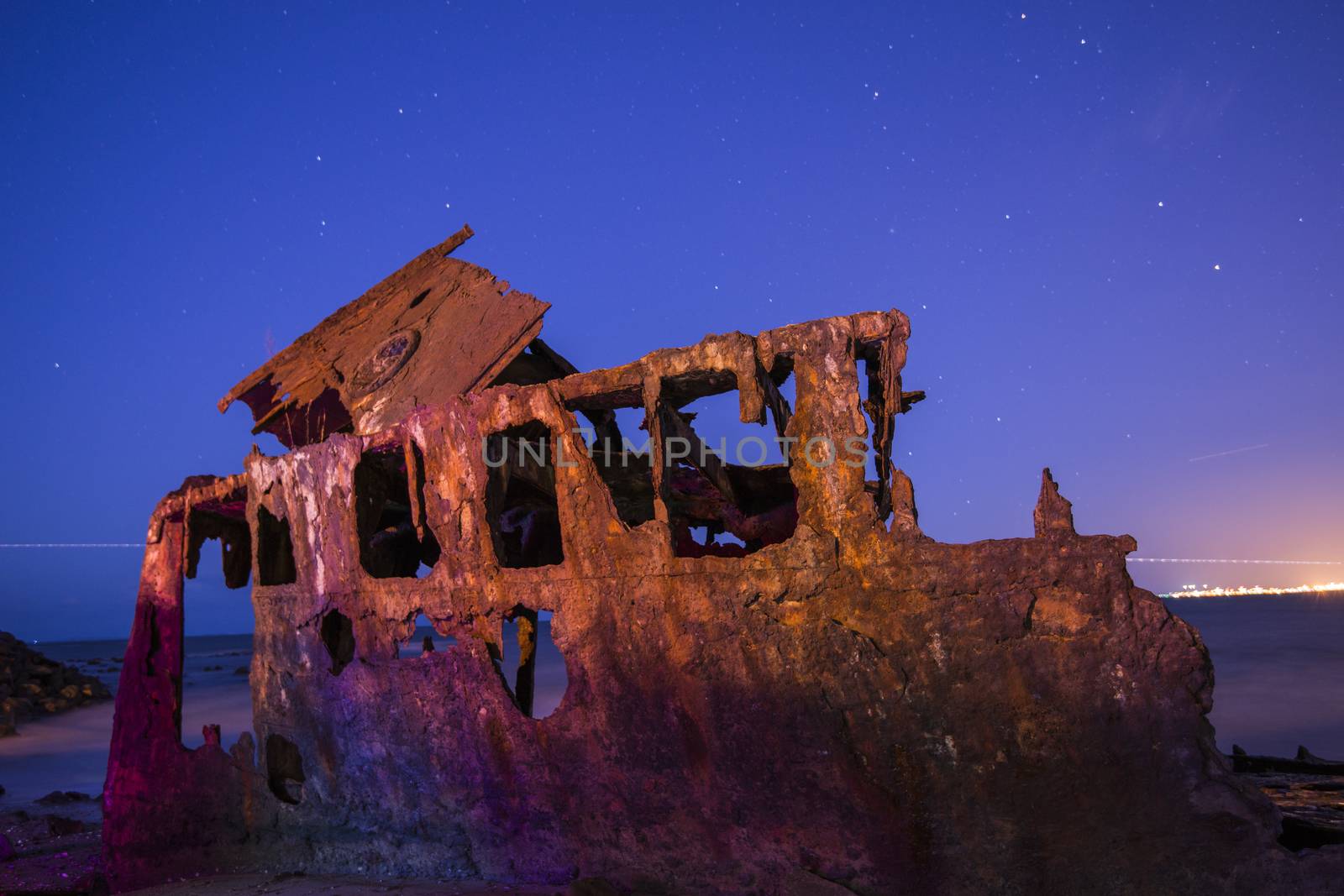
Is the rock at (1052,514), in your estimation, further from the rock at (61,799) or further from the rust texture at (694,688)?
the rock at (61,799)

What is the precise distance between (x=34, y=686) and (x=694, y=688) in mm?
22078

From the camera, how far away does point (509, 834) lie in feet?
16.8

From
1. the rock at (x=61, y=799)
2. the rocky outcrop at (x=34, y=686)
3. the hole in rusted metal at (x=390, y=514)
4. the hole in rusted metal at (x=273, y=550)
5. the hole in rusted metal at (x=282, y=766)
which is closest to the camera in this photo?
the hole in rusted metal at (x=390, y=514)

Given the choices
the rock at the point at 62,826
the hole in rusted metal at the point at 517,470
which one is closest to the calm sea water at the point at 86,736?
the rock at the point at 62,826

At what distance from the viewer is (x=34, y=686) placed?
19656mm

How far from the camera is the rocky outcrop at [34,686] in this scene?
18594 millimetres

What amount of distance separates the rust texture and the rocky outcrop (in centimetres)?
1537

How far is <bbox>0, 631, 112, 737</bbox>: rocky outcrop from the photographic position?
18.6 meters

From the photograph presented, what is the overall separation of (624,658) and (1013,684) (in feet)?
6.84

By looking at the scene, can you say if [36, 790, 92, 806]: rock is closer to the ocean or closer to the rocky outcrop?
the ocean

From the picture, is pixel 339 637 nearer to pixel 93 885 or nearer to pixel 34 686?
pixel 93 885

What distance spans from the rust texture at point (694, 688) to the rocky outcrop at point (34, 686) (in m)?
15.4

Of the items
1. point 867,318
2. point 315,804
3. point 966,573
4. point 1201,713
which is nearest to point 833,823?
point 966,573

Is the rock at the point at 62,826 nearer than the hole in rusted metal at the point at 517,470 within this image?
No
